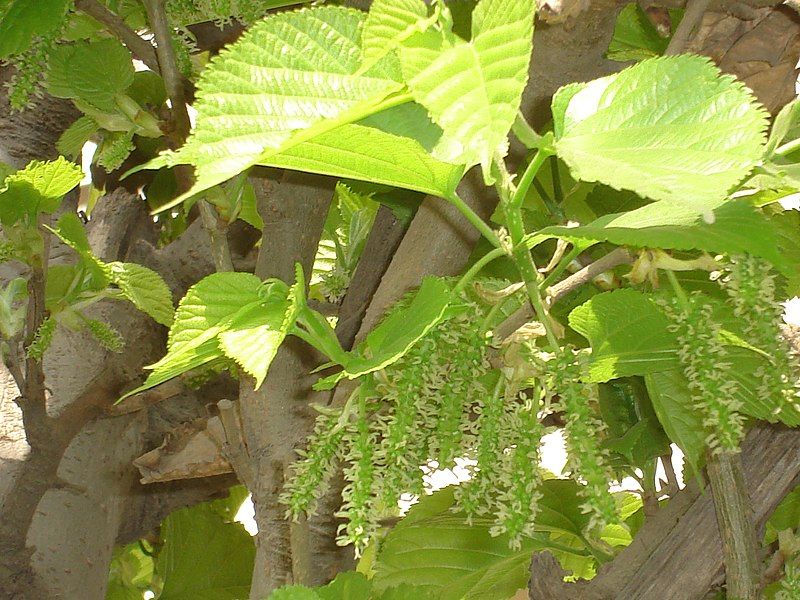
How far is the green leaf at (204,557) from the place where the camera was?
29.2 inches

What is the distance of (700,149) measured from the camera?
0.22m

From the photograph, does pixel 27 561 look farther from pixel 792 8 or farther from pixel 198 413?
pixel 792 8

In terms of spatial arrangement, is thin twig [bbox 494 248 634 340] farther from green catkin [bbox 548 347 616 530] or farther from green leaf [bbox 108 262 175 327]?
green leaf [bbox 108 262 175 327]

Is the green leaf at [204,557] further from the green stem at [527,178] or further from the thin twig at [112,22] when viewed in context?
the green stem at [527,178]

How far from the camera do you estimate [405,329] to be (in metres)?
0.29

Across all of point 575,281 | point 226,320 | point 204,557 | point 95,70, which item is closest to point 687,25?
point 575,281

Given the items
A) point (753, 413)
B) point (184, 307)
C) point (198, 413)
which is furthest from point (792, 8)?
point (198, 413)

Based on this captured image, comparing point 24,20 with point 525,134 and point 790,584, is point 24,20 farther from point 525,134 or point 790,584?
point 790,584

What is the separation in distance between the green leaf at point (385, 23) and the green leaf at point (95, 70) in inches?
12.6

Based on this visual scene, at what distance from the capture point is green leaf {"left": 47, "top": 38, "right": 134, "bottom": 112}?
484 mm

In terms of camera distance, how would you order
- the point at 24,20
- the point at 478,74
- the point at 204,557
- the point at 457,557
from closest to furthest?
1. the point at 478,74
2. the point at 24,20
3. the point at 457,557
4. the point at 204,557

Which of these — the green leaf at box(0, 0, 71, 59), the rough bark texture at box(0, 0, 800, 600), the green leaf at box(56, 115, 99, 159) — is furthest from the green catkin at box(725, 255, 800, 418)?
the green leaf at box(56, 115, 99, 159)

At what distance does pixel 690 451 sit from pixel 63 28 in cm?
39

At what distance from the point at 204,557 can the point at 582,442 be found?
56 cm
